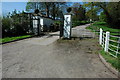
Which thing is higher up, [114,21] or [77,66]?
[114,21]

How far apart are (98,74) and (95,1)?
19.3m

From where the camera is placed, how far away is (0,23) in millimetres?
9992

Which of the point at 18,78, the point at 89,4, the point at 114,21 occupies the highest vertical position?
the point at 89,4

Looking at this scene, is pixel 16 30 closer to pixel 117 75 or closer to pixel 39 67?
pixel 39 67

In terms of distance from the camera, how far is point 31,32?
13.3 meters

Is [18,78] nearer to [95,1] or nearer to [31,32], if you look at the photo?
[31,32]

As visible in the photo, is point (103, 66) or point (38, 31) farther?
point (38, 31)

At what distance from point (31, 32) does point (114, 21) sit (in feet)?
85.4

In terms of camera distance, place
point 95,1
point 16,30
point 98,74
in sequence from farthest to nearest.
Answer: point 95,1 < point 16,30 < point 98,74

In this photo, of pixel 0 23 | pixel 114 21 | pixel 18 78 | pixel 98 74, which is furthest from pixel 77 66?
pixel 114 21

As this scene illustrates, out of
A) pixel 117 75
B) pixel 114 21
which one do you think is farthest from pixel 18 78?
pixel 114 21

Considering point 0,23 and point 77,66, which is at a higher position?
point 0,23

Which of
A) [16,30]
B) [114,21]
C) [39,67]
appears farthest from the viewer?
[114,21]

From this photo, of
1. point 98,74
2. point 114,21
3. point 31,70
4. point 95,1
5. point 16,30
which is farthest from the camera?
point 114,21
